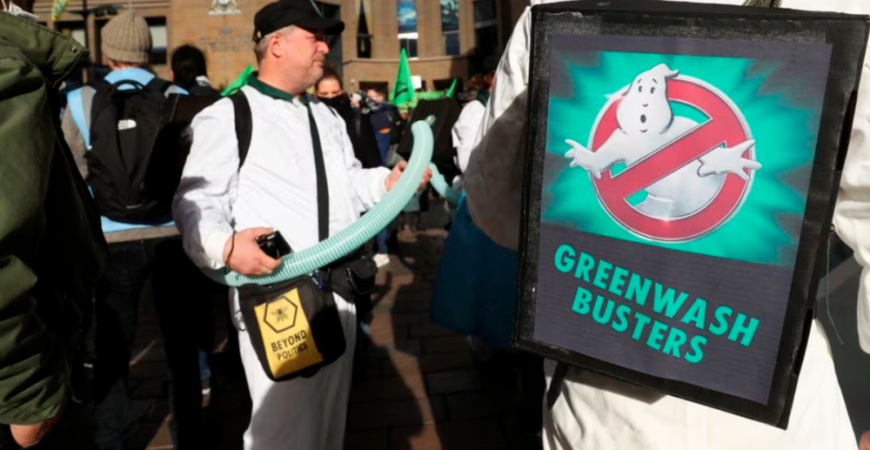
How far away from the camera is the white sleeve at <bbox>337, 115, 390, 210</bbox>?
8.33 feet

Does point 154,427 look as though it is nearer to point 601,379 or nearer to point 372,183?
point 372,183

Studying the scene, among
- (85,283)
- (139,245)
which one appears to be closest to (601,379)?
(85,283)

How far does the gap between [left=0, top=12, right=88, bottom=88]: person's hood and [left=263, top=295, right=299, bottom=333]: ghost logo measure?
104cm

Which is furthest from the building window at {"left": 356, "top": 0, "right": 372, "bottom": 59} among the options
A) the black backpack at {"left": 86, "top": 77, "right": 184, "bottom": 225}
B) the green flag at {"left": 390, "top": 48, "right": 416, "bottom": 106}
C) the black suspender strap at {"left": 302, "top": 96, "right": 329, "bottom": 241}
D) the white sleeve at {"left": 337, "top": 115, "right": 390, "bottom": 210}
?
the green flag at {"left": 390, "top": 48, "right": 416, "bottom": 106}

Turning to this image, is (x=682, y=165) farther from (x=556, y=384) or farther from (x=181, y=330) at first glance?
(x=181, y=330)

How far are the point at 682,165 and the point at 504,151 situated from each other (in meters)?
0.45

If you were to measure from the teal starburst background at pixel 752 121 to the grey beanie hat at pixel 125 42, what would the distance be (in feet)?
9.04

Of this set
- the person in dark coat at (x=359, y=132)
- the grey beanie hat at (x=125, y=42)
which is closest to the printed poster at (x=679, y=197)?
the grey beanie hat at (x=125, y=42)

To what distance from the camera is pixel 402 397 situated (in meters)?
3.52

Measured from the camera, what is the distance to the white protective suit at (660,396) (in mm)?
993

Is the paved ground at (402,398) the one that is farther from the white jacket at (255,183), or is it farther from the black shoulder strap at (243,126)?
the black shoulder strap at (243,126)

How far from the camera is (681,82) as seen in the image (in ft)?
3.12

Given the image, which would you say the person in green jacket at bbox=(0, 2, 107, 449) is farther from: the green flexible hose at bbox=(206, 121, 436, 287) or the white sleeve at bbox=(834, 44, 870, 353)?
the white sleeve at bbox=(834, 44, 870, 353)

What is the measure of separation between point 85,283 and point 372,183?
1.32m
